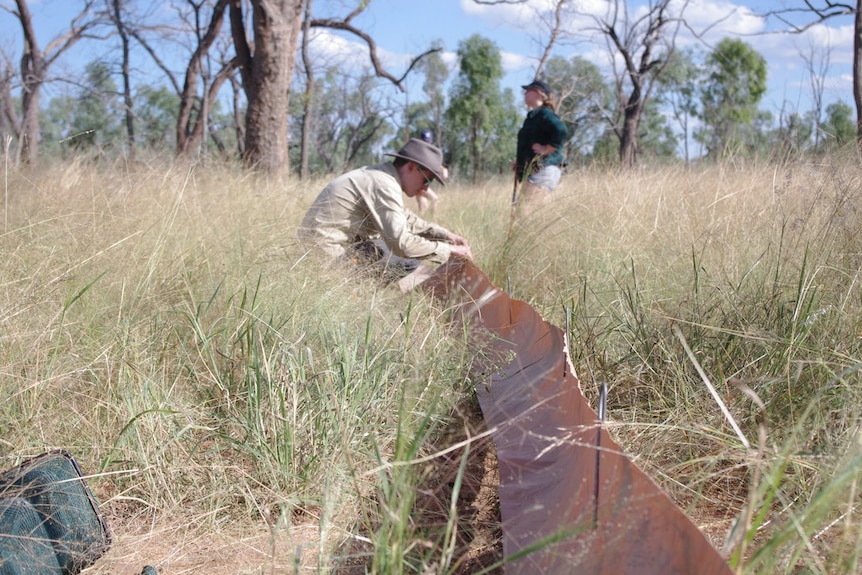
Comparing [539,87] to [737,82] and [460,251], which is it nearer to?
[460,251]

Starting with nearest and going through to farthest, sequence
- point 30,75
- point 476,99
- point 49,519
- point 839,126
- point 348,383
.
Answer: point 49,519
point 348,383
point 839,126
point 30,75
point 476,99

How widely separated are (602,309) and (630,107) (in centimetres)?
1815

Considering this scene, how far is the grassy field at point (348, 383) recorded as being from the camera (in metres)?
1.98

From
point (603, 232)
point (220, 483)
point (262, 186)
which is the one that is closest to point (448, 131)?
point (262, 186)

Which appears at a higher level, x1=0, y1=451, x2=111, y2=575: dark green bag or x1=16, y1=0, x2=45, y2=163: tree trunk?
x1=16, y1=0, x2=45, y2=163: tree trunk

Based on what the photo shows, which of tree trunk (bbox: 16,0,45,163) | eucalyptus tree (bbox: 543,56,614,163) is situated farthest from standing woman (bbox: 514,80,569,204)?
eucalyptus tree (bbox: 543,56,614,163)

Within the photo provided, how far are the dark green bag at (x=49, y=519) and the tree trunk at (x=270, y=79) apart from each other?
24.6 feet

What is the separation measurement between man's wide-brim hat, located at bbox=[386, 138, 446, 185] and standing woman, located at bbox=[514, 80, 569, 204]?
1.79 metres

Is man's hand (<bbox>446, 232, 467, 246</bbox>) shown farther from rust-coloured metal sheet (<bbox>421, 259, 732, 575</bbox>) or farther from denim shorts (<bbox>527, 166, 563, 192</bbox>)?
rust-coloured metal sheet (<bbox>421, 259, 732, 575</bbox>)

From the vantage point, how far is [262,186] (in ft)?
26.1

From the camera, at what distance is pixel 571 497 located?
1691mm

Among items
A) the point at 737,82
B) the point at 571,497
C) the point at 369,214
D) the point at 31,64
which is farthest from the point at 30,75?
the point at 737,82

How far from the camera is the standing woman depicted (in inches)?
267

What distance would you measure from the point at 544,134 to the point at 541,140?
0.06 meters
